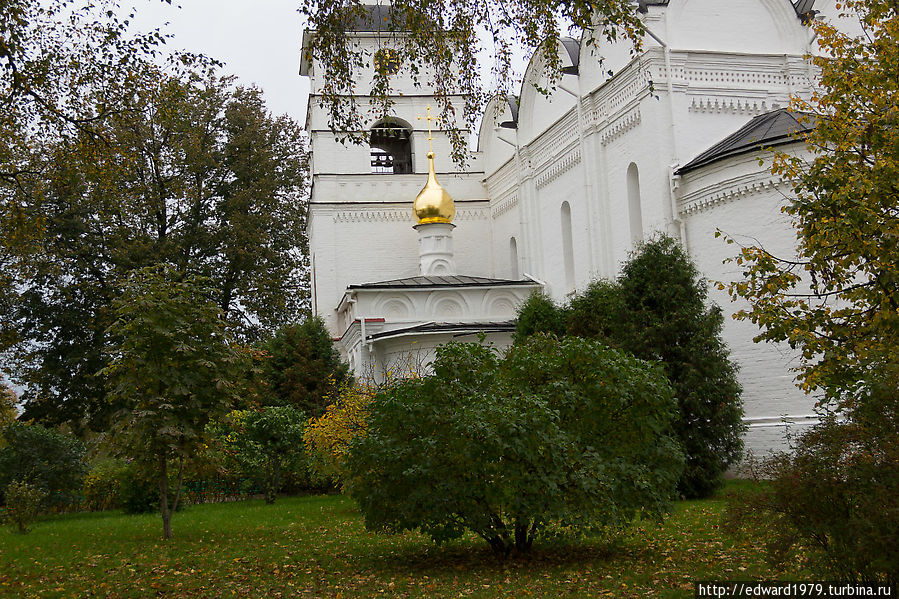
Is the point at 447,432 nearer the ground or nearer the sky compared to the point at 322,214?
nearer the ground

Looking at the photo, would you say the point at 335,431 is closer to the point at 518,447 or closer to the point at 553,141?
the point at 518,447

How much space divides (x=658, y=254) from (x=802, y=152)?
3.90 metres

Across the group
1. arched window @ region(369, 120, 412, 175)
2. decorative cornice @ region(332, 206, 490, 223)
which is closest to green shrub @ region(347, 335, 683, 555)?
decorative cornice @ region(332, 206, 490, 223)

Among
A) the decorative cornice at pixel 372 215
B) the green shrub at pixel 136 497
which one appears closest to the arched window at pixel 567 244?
the decorative cornice at pixel 372 215

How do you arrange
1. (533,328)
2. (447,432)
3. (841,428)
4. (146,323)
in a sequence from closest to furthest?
(841,428) → (447,432) → (146,323) → (533,328)

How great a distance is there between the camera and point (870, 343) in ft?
28.2

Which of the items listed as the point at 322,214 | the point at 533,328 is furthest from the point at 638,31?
the point at 322,214

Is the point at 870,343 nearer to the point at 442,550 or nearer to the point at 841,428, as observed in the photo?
the point at 841,428

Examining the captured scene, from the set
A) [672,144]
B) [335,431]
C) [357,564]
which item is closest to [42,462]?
[335,431]

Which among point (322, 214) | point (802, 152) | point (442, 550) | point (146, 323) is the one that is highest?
point (322, 214)

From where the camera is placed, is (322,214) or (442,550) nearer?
(442,550)

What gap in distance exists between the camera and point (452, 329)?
83.1ft

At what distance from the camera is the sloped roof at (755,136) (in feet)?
59.6

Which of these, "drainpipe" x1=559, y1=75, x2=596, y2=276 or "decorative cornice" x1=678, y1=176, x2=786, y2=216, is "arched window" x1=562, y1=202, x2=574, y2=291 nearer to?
"drainpipe" x1=559, y1=75, x2=596, y2=276
